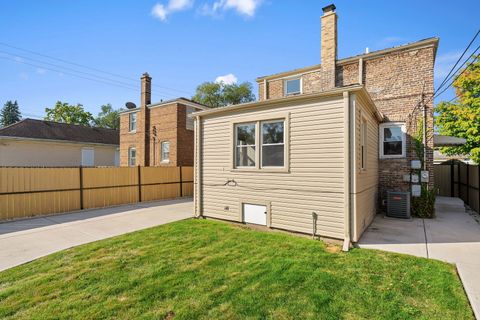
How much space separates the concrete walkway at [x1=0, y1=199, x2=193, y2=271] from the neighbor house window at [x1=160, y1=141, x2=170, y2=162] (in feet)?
20.1

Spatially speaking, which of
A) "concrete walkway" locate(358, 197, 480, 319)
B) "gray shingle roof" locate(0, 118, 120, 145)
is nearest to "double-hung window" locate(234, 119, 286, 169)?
"concrete walkway" locate(358, 197, 480, 319)

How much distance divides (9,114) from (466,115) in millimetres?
80254

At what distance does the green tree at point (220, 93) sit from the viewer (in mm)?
30781

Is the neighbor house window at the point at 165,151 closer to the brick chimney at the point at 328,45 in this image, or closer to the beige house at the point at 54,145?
the beige house at the point at 54,145

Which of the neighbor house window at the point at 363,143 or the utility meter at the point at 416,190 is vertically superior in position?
the neighbor house window at the point at 363,143

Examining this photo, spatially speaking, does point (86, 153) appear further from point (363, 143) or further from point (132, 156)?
point (363, 143)

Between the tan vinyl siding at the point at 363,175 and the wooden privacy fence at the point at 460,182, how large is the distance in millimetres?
4407

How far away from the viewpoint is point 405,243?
17.4 ft

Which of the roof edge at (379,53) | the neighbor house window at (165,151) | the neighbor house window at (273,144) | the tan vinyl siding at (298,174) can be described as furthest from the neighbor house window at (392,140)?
the neighbor house window at (165,151)

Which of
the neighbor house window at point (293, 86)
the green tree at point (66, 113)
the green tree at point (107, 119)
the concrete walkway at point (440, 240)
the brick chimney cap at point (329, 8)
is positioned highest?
the green tree at point (107, 119)

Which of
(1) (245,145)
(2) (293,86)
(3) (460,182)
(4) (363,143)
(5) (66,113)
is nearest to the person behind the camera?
(4) (363,143)

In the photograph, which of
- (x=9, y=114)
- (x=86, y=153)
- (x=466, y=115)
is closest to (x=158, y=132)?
(x=86, y=153)

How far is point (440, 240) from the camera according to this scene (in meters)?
5.53

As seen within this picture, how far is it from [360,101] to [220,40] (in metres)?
6.83
